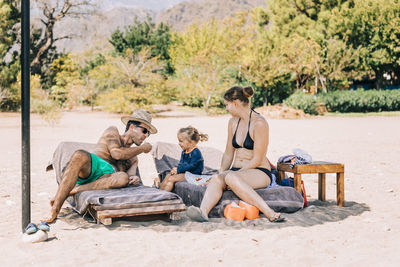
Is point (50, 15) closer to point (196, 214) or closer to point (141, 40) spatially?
point (141, 40)

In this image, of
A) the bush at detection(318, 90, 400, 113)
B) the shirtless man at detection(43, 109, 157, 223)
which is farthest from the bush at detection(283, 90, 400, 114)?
the shirtless man at detection(43, 109, 157, 223)

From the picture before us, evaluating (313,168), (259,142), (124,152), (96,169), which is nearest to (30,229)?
(96,169)

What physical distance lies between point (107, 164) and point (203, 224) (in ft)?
4.39

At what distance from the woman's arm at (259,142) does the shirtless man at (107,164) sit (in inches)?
47.7

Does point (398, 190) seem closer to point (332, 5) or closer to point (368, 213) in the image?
point (368, 213)

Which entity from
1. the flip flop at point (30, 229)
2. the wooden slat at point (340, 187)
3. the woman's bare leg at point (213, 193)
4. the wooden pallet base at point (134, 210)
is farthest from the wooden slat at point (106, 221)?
the wooden slat at point (340, 187)

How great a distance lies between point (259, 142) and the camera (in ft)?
16.2

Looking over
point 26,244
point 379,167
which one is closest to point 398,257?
point 26,244

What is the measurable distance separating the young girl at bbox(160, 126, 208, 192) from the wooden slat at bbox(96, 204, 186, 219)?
103cm

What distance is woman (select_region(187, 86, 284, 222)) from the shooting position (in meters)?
4.81

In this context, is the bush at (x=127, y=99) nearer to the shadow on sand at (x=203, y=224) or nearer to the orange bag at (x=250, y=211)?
the shadow on sand at (x=203, y=224)

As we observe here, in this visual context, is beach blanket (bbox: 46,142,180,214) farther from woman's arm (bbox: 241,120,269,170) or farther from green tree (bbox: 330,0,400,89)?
green tree (bbox: 330,0,400,89)

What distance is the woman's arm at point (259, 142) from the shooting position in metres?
4.93

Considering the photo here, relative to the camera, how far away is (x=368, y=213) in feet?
17.2
